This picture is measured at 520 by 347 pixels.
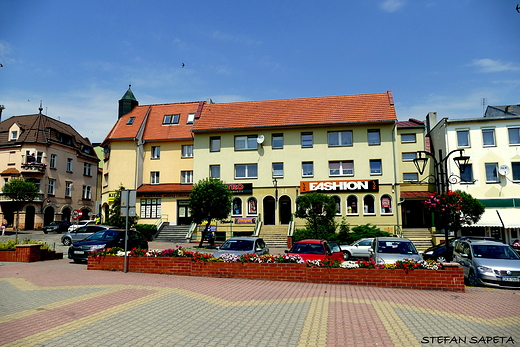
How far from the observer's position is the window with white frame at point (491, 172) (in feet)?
106

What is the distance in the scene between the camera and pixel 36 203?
149ft

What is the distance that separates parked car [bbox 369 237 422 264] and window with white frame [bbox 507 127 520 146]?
24.8 m

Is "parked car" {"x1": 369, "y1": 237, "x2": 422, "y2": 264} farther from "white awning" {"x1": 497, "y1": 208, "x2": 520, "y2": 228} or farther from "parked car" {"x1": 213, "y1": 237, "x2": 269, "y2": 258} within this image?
"white awning" {"x1": 497, "y1": 208, "x2": 520, "y2": 228}

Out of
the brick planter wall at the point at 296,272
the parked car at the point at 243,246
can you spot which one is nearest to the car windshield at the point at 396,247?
the brick planter wall at the point at 296,272

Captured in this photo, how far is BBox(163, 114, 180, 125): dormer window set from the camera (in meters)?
41.4

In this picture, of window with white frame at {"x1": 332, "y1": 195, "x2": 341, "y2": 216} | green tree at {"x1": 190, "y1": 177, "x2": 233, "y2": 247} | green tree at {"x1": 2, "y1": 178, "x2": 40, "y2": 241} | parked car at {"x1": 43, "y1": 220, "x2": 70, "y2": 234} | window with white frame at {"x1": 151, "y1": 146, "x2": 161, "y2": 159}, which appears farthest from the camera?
window with white frame at {"x1": 151, "y1": 146, "x2": 161, "y2": 159}

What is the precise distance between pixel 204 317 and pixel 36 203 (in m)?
45.7

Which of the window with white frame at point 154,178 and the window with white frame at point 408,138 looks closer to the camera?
the window with white frame at point 154,178

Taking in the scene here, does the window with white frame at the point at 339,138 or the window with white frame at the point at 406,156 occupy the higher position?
the window with white frame at the point at 339,138

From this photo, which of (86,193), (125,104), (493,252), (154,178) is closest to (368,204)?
(493,252)

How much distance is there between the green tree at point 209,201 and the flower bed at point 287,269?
45.3 ft

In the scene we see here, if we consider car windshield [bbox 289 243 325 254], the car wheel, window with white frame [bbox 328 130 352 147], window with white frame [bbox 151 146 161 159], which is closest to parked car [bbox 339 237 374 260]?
car windshield [bbox 289 243 325 254]

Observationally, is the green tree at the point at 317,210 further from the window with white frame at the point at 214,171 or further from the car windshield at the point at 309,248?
the car windshield at the point at 309,248

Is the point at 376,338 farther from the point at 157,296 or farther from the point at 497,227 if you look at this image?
the point at 497,227
